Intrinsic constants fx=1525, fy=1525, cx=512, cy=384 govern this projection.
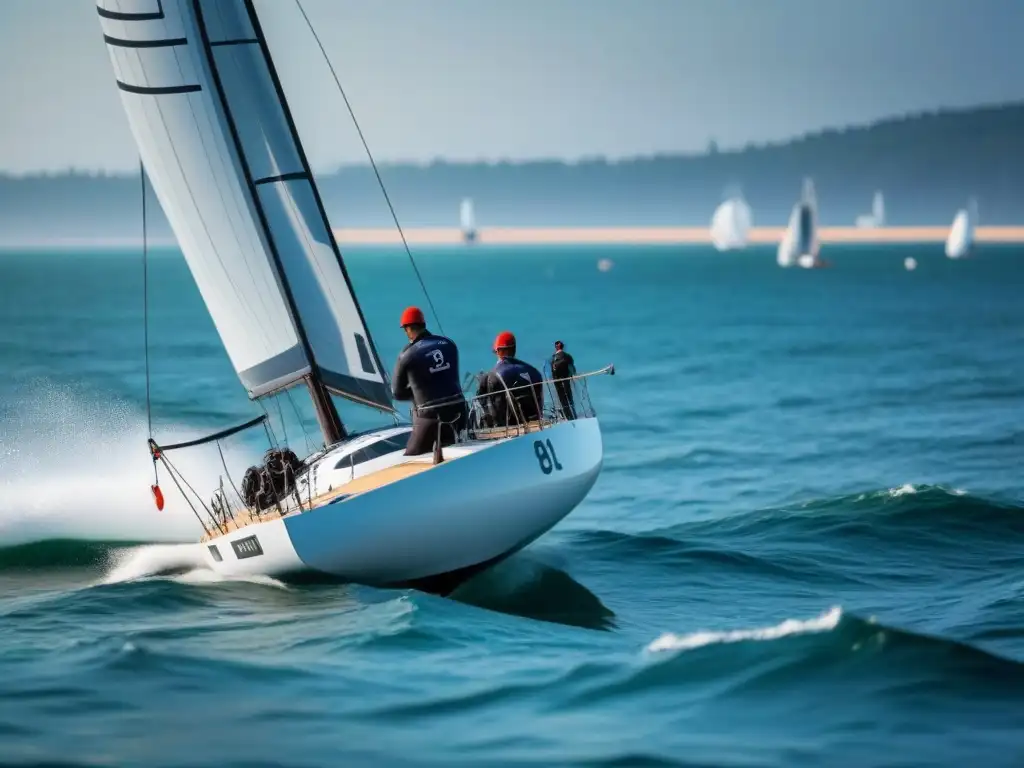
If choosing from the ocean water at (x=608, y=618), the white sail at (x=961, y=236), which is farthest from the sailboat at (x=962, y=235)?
the ocean water at (x=608, y=618)

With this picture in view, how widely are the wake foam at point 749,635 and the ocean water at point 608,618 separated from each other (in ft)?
0.13

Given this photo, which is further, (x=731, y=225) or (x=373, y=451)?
(x=731, y=225)

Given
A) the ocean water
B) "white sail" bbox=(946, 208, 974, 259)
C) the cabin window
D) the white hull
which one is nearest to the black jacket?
the white hull

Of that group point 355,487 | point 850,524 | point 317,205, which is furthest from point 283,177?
point 850,524

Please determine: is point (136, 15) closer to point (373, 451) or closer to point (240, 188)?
point (240, 188)

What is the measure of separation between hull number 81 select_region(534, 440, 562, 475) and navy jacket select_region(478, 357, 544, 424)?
54cm

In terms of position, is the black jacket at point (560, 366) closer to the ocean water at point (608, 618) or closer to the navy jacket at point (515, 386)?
the navy jacket at point (515, 386)

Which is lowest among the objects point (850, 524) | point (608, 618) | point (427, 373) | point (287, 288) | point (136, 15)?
point (850, 524)

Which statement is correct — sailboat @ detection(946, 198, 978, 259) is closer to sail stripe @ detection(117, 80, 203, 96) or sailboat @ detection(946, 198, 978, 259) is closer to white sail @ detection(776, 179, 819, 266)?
white sail @ detection(776, 179, 819, 266)

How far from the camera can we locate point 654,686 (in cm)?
1090

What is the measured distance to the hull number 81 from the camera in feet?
43.7

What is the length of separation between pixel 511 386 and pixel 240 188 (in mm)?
3415

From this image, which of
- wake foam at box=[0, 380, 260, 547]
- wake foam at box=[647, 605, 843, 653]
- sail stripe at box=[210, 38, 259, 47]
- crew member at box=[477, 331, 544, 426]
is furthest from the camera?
wake foam at box=[0, 380, 260, 547]

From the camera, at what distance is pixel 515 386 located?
14.1m
